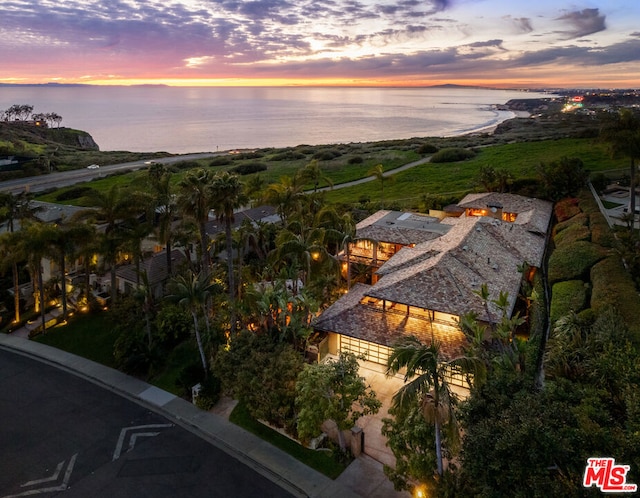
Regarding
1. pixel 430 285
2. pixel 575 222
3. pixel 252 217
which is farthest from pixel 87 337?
pixel 575 222

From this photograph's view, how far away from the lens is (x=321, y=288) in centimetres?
3017

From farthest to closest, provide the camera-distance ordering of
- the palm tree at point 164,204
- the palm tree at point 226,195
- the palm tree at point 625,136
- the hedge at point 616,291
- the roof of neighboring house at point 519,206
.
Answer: the roof of neighboring house at point 519,206 < the palm tree at point 625,136 < the palm tree at point 164,204 < the palm tree at point 226,195 < the hedge at point 616,291

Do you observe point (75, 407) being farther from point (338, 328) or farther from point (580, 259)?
point (580, 259)

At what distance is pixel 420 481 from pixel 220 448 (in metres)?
9.54

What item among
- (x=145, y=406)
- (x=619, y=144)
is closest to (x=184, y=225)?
(x=145, y=406)

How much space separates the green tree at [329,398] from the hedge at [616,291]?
11664 millimetres

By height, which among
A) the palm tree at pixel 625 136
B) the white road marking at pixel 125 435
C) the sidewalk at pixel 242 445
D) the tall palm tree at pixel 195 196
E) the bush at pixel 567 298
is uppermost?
the palm tree at pixel 625 136

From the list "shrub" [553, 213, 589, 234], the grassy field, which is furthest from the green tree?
the grassy field

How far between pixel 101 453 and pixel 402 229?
26.2m

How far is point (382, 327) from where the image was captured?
24.0 metres

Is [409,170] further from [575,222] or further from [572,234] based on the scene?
[572,234]

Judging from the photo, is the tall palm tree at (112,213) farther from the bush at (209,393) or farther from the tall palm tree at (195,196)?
the bush at (209,393)

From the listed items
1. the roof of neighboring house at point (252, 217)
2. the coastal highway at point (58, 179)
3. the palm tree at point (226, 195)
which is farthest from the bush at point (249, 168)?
the palm tree at point (226, 195)

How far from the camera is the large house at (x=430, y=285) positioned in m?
23.4
